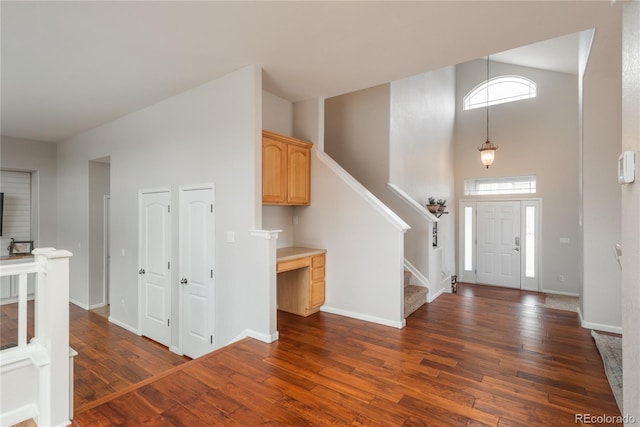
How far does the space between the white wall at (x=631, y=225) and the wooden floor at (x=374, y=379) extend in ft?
2.25

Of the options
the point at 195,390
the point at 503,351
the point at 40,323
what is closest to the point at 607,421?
the point at 503,351

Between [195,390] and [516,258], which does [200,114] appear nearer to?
[195,390]

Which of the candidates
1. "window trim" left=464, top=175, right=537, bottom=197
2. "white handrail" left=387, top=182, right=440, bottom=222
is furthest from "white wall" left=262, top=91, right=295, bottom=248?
"window trim" left=464, top=175, right=537, bottom=197

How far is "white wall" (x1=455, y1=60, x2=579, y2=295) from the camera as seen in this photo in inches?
261

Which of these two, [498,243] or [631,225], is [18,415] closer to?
[631,225]

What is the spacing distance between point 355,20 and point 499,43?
58.2 inches

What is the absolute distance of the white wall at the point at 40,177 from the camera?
6172mm

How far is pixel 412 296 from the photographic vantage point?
444 cm

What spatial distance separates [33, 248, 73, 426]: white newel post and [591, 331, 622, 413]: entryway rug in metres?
3.85

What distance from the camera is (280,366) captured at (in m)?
2.78

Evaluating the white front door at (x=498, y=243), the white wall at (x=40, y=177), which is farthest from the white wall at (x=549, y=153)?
the white wall at (x=40, y=177)

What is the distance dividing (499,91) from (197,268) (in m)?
7.90

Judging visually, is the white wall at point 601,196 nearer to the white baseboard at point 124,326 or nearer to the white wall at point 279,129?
the white wall at point 279,129
